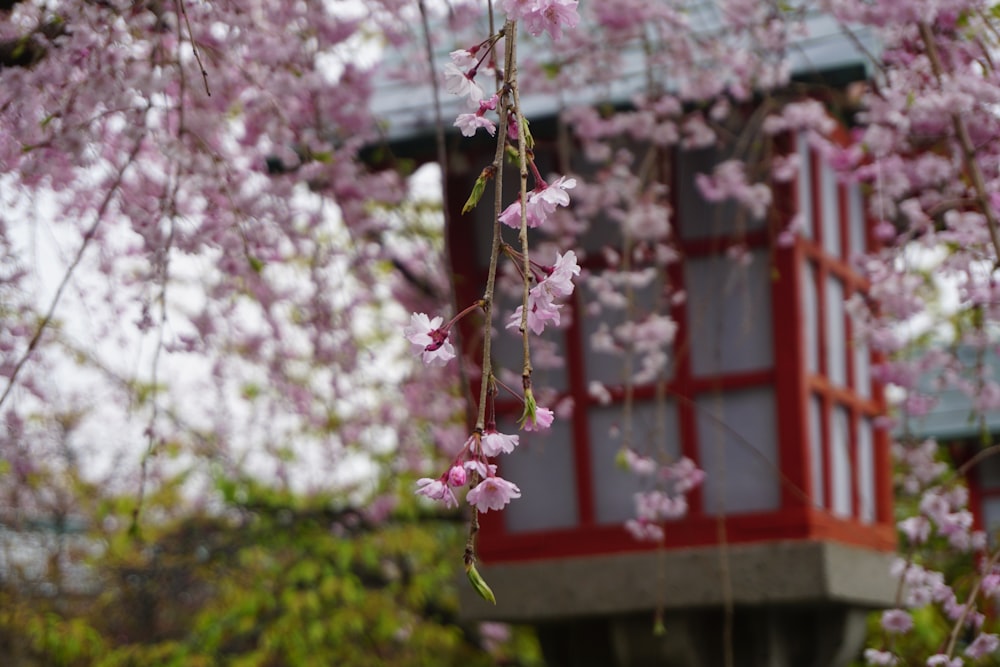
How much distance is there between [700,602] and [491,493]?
7.84 feet

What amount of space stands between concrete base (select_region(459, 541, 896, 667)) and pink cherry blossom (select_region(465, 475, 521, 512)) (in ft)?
7.54

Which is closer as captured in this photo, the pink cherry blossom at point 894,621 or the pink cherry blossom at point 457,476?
the pink cherry blossom at point 457,476

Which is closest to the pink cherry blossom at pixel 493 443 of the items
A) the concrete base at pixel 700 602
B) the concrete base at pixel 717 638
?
the concrete base at pixel 700 602

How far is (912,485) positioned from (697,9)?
147cm

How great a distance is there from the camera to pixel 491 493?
131 cm

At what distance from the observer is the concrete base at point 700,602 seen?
3557 millimetres

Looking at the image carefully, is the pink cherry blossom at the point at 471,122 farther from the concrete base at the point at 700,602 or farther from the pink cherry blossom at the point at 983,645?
the concrete base at the point at 700,602

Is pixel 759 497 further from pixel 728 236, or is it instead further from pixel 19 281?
pixel 19 281

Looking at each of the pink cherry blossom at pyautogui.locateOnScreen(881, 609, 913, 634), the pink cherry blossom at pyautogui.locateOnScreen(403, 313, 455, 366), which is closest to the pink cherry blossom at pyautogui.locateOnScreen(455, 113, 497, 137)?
the pink cherry blossom at pyautogui.locateOnScreen(403, 313, 455, 366)

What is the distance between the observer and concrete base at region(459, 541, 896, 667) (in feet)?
11.7

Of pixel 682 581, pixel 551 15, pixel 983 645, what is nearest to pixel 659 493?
pixel 682 581

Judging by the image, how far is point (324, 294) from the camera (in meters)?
3.88

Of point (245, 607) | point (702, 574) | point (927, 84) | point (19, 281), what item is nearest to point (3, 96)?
point (19, 281)

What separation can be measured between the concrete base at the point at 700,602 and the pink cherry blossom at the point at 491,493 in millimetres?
2297
